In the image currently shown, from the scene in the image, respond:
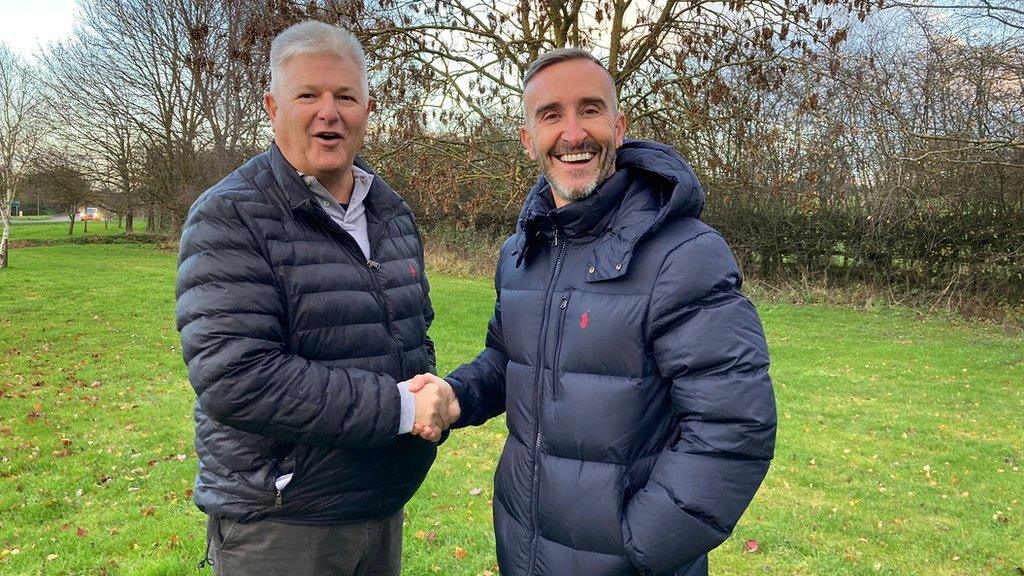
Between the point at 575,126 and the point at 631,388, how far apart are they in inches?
35.0

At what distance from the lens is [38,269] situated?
20531 millimetres

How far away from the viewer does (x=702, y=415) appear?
1664 millimetres

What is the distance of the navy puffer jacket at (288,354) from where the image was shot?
182 cm

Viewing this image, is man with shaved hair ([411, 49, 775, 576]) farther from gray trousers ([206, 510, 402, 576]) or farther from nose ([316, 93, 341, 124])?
nose ([316, 93, 341, 124])

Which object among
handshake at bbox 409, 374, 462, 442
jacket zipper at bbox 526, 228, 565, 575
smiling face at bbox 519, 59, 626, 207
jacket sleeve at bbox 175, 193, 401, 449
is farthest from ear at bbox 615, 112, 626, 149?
jacket sleeve at bbox 175, 193, 401, 449

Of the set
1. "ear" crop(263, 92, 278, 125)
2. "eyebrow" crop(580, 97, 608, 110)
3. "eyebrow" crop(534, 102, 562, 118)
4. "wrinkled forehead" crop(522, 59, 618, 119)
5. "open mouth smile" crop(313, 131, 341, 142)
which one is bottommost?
"open mouth smile" crop(313, 131, 341, 142)

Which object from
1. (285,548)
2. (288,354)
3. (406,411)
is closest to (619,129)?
(406,411)

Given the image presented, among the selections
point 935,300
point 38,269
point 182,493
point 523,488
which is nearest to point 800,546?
point 523,488

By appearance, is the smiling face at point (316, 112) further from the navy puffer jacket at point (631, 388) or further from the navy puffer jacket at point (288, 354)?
the navy puffer jacket at point (631, 388)

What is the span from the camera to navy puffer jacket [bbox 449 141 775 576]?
1.67 m

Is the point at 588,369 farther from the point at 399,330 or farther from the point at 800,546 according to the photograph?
the point at 800,546

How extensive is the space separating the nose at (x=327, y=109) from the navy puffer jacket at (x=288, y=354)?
0.20 m

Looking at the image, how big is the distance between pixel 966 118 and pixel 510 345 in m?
16.5

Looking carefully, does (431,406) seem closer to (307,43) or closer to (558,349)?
(558,349)
